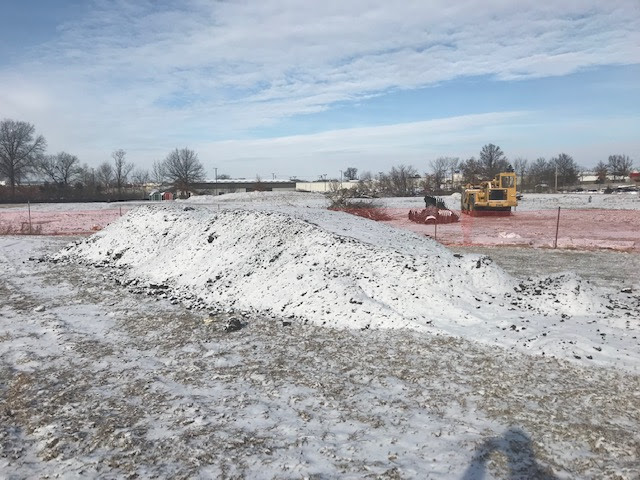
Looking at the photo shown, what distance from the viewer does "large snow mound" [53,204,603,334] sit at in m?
7.73

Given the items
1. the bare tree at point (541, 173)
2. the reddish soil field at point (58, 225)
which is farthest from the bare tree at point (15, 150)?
the bare tree at point (541, 173)

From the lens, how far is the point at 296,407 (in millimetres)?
4695

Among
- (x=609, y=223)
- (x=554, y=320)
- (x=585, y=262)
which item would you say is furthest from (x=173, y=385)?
(x=609, y=223)

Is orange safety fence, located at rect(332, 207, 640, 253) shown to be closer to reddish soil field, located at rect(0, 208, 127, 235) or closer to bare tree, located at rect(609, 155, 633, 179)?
reddish soil field, located at rect(0, 208, 127, 235)

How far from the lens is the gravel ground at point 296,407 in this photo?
3.73m

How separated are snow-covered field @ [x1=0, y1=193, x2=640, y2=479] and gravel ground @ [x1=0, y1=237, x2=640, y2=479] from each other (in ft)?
0.07

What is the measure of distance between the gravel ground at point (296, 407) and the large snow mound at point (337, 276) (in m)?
0.84

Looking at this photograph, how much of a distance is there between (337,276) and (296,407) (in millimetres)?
4216

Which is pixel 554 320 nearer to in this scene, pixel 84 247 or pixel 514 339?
pixel 514 339

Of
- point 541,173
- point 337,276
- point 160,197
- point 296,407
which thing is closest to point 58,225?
point 337,276

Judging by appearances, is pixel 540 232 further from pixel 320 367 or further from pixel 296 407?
pixel 296 407

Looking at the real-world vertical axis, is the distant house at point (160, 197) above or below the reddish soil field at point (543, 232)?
above

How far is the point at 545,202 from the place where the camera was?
49219 mm

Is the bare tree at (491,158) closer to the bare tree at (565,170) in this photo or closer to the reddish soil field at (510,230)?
the bare tree at (565,170)
